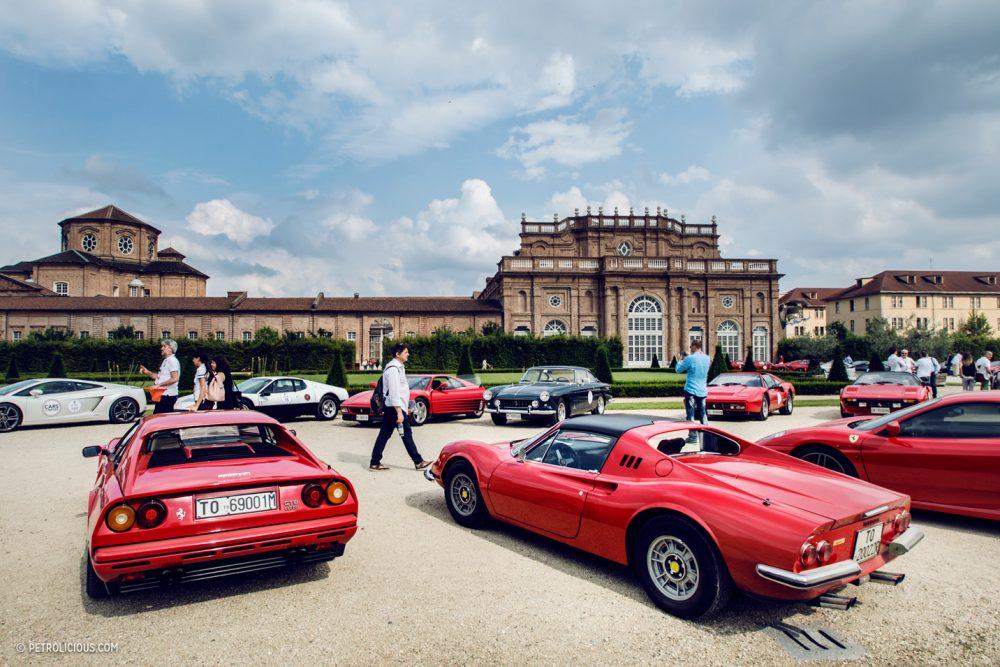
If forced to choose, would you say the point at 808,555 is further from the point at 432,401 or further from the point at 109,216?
the point at 109,216

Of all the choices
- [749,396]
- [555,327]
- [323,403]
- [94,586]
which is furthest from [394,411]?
[555,327]

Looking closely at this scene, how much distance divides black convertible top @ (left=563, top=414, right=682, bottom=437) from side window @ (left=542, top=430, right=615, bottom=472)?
6 cm

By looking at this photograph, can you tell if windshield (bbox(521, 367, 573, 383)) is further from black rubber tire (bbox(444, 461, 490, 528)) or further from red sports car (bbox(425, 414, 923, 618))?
red sports car (bbox(425, 414, 923, 618))

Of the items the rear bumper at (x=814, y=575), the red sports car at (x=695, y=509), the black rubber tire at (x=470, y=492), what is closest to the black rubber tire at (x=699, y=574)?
the red sports car at (x=695, y=509)

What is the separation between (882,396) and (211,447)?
46.8 feet

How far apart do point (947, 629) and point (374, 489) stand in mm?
5696

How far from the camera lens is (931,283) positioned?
238ft

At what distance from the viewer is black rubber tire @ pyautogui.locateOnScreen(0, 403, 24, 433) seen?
12.7m

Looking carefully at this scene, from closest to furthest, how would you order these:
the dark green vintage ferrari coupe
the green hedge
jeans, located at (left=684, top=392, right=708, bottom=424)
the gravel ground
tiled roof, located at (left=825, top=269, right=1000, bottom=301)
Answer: the gravel ground → jeans, located at (left=684, top=392, right=708, bottom=424) → the dark green vintage ferrari coupe → the green hedge → tiled roof, located at (left=825, top=269, right=1000, bottom=301)

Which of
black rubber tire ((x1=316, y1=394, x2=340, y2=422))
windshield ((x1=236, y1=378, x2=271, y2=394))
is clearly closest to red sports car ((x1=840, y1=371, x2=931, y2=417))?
black rubber tire ((x1=316, y1=394, x2=340, y2=422))

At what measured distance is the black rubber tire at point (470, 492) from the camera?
214 inches

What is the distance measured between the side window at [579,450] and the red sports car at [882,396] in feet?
37.7

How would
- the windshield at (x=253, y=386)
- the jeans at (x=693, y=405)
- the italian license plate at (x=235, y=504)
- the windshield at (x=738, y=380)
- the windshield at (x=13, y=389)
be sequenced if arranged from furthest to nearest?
1. the windshield at (x=738, y=380)
2. the windshield at (x=253, y=386)
3. the windshield at (x=13, y=389)
4. the jeans at (x=693, y=405)
5. the italian license plate at (x=235, y=504)

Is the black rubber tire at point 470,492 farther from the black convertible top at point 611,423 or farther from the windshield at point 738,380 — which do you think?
the windshield at point 738,380
